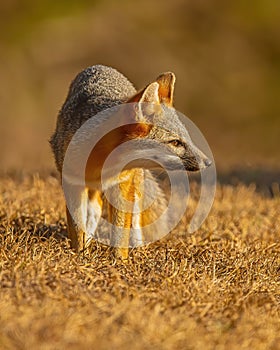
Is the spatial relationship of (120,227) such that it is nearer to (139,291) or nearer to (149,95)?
(149,95)

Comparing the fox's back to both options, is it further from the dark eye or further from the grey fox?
the dark eye

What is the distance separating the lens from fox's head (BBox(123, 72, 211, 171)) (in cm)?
561

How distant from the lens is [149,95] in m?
5.59

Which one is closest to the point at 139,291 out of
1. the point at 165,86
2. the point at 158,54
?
the point at 165,86

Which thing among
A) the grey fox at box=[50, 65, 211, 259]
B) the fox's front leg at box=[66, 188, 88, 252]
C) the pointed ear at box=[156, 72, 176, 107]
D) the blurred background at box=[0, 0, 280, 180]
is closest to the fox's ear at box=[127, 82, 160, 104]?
the grey fox at box=[50, 65, 211, 259]

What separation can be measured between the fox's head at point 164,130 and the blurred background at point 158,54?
13.6 m

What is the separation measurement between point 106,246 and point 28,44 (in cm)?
1677

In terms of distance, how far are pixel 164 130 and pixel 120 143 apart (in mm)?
326

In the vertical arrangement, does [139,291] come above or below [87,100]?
below

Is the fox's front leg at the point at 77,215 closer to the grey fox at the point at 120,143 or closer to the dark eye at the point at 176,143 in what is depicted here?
the grey fox at the point at 120,143

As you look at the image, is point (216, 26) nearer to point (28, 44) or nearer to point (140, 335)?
point (28, 44)

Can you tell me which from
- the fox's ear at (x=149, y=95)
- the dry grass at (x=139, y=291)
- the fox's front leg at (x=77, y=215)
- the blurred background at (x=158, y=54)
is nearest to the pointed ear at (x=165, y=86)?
the fox's ear at (x=149, y=95)

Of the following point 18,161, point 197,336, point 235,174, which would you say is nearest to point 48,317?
point 197,336

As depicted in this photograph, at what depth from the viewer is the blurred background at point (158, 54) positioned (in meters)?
21.0
